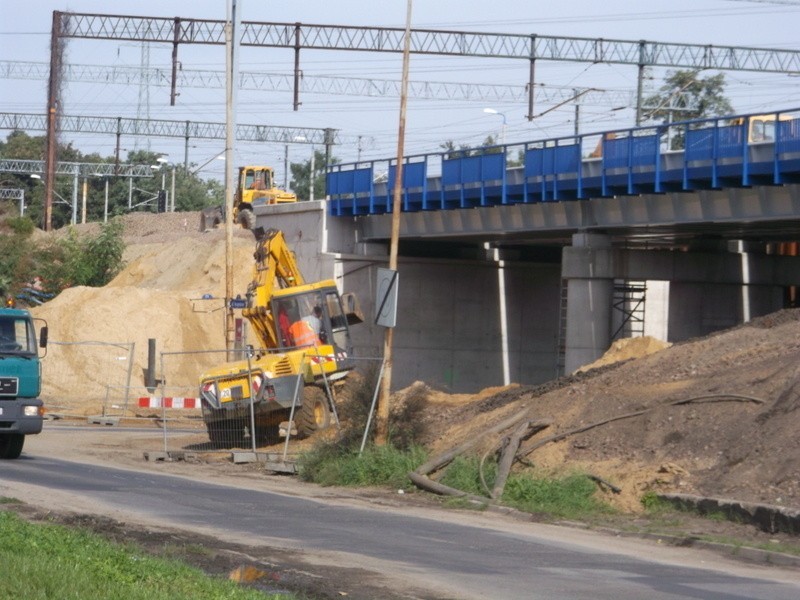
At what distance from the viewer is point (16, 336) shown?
22984 mm

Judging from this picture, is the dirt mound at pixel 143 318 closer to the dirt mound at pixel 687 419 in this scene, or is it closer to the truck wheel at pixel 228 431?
the truck wheel at pixel 228 431

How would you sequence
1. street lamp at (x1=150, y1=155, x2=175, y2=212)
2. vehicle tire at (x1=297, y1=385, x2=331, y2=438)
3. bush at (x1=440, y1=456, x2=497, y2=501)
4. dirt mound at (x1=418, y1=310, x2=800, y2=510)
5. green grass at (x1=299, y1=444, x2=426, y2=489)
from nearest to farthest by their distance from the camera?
dirt mound at (x1=418, y1=310, x2=800, y2=510), bush at (x1=440, y1=456, x2=497, y2=501), green grass at (x1=299, y1=444, x2=426, y2=489), vehicle tire at (x1=297, y1=385, x2=331, y2=438), street lamp at (x1=150, y1=155, x2=175, y2=212)

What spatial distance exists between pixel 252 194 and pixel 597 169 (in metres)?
27.9

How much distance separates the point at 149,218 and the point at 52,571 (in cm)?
8030

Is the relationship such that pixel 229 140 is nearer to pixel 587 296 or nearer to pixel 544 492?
pixel 587 296

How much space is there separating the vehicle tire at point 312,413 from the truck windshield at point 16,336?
708 centimetres

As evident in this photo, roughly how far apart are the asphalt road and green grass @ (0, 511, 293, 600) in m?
2.10

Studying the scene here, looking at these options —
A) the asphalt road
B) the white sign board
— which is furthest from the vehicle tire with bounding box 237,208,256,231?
the asphalt road

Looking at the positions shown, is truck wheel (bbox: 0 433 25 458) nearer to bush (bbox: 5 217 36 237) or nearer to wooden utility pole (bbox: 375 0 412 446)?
wooden utility pole (bbox: 375 0 412 446)

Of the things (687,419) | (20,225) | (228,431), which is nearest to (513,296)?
(228,431)

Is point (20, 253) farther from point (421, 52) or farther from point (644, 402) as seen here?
point (644, 402)

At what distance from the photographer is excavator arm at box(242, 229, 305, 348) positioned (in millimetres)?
30906

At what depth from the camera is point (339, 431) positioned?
23938mm

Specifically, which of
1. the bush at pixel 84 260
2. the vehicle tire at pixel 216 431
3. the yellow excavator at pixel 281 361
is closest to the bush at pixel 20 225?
the bush at pixel 84 260
